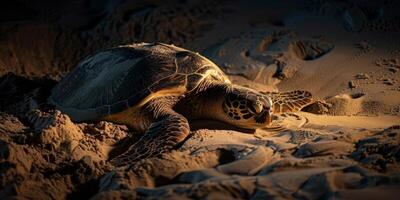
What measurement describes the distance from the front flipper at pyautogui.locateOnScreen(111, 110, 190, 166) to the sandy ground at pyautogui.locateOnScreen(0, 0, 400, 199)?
0.29 ft

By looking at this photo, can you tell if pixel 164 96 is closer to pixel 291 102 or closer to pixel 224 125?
pixel 224 125

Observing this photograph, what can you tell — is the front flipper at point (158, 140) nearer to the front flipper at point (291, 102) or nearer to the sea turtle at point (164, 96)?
the sea turtle at point (164, 96)

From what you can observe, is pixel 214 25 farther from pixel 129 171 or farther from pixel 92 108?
pixel 129 171

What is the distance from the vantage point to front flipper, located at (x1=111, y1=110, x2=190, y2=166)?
207 centimetres

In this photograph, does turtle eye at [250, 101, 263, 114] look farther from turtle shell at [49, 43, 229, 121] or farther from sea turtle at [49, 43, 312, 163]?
turtle shell at [49, 43, 229, 121]

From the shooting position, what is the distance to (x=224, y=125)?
2705 millimetres

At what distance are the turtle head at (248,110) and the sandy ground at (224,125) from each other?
96mm

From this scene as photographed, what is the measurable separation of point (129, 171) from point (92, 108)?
1290mm

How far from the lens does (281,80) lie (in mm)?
3617

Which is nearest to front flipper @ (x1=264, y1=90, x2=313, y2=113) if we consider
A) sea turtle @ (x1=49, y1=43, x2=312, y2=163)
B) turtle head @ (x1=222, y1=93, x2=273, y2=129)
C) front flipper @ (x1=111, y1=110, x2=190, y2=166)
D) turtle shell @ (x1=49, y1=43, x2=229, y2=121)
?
sea turtle @ (x1=49, y1=43, x2=312, y2=163)

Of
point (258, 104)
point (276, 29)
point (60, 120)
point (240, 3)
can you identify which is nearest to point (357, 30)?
point (276, 29)

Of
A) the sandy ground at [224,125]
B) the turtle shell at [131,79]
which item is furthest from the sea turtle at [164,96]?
the sandy ground at [224,125]

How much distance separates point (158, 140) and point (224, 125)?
24.8 inches

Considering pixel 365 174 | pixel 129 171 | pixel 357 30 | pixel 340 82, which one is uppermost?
pixel 357 30
